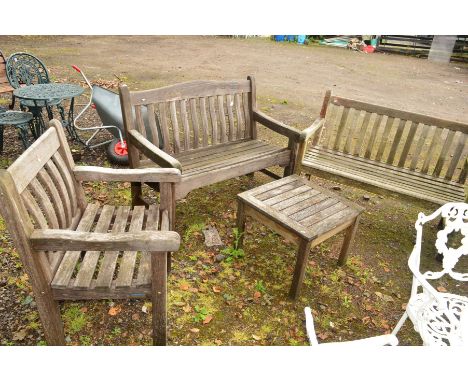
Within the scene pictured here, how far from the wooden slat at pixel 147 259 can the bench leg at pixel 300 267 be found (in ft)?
3.83

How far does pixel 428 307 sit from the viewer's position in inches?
75.0

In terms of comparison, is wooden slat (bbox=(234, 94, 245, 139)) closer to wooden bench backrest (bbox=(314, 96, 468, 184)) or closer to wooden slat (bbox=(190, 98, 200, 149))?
wooden slat (bbox=(190, 98, 200, 149))

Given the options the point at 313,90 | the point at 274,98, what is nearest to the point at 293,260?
the point at 274,98

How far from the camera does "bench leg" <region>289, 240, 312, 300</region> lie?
2.79 m

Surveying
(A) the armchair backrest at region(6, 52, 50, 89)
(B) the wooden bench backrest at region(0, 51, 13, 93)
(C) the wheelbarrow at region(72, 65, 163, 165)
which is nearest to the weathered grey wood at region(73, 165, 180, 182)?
(C) the wheelbarrow at region(72, 65, 163, 165)

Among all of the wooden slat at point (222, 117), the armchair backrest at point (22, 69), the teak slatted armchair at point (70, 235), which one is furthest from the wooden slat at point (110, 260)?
the armchair backrest at point (22, 69)

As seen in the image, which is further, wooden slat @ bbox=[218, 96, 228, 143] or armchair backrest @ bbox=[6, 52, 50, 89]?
armchair backrest @ bbox=[6, 52, 50, 89]

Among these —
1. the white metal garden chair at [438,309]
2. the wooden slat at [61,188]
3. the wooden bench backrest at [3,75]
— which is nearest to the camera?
the white metal garden chair at [438,309]

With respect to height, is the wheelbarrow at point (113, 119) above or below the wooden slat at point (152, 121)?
below

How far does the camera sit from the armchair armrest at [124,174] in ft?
8.46

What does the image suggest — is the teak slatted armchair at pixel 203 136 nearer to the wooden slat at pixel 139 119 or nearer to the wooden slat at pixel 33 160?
the wooden slat at pixel 139 119

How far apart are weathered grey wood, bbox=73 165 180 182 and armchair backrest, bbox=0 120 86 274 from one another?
11cm

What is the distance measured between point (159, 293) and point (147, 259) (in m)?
0.31

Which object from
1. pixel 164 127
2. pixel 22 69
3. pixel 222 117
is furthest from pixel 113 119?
pixel 22 69
